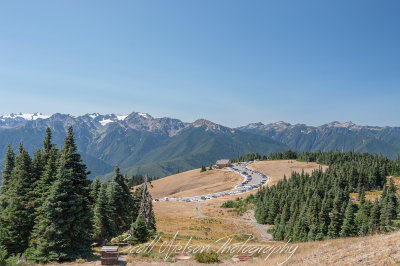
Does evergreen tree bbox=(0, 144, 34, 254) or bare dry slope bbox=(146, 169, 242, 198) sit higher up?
evergreen tree bbox=(0, 144, 34, 254)

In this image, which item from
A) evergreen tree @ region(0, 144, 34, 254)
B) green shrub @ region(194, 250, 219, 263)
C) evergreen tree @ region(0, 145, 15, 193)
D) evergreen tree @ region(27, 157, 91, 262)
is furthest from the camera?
evergreen tree @ region(0, 145, 15, 193)

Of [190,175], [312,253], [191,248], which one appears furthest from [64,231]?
[190,175]

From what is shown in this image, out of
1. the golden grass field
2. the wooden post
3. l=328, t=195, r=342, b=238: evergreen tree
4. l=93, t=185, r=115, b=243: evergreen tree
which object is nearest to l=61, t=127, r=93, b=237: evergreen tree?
the golden grass field

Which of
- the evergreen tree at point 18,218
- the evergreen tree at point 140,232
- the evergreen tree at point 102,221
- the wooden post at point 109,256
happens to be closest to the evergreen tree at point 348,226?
the evergreen tree at point 140,232

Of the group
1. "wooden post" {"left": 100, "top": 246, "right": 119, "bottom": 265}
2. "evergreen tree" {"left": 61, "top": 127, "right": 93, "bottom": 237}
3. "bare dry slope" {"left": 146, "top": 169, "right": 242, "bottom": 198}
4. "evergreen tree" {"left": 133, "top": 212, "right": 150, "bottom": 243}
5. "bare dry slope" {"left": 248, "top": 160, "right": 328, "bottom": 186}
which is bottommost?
"bare dry slope" {"left": 146, "top": 169, "right": 242, "bottom": 198}

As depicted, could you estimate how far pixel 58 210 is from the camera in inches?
853

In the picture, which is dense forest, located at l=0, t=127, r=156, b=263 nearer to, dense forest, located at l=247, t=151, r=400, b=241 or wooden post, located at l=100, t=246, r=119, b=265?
wooden post, located at l=100, t=246, r=119, b=265

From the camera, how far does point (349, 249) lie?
18.0 meters

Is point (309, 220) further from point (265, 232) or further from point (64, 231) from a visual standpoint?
point (64, 231)

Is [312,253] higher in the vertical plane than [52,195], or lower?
lower

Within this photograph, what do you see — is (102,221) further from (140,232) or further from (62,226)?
(62,226)

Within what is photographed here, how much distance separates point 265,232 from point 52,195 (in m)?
56.8

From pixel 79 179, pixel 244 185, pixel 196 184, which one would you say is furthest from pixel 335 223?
pixel 196 184

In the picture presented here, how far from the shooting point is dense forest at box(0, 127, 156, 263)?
866 inches
